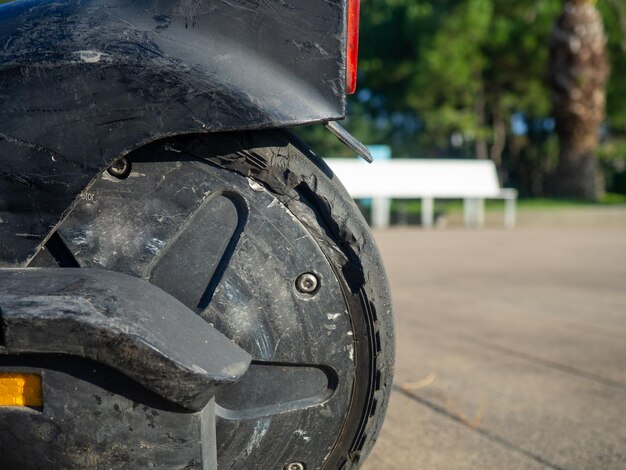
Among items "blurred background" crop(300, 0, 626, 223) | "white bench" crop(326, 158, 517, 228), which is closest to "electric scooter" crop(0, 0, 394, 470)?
"white bench" crop(326, 158, 517, 228)

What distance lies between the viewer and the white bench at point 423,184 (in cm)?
1585

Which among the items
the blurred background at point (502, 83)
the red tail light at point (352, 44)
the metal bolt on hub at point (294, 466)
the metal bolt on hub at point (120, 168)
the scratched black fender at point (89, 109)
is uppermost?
the blurred background at point (502, 83)

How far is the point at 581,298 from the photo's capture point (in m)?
6.09

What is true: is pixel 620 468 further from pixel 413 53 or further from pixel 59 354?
pixel 413 53

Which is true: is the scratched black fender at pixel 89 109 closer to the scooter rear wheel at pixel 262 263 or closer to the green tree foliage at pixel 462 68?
the scooter rear wheel at pixel 262 263

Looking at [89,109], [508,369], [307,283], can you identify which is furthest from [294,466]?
[508,369]

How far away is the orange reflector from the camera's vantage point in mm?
1318

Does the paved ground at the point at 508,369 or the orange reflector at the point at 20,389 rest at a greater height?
the orange reflector at the point at 20,389

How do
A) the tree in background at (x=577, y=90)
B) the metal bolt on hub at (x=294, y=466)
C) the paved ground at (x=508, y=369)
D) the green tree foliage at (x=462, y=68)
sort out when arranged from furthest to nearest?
the green tree foliage at (x=462, y=68)
the tree in background at (x=577, y=90)
the paved ground at (x=508, y=369)
the metal bolt on hub at (x=294, y=466)

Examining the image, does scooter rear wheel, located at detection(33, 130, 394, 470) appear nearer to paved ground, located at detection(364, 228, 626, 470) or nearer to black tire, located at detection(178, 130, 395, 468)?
black tire, located at detection(178, 130, 395, 468)

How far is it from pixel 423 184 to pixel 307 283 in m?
14.8

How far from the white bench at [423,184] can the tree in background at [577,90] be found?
4.87m

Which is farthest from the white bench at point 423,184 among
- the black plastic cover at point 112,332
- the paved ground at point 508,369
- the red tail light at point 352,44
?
the black plastic cover at point 112,332

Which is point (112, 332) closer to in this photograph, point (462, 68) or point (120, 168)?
point (120, 168)
